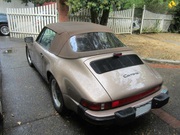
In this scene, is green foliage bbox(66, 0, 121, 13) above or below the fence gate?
above

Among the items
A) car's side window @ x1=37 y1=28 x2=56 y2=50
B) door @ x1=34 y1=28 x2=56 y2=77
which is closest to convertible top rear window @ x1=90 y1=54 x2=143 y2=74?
door @ x1=34 y1=28 x2=56 y2=77

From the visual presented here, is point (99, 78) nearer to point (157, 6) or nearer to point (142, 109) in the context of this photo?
point (142, 109)

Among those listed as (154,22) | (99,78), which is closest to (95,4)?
(99,78)

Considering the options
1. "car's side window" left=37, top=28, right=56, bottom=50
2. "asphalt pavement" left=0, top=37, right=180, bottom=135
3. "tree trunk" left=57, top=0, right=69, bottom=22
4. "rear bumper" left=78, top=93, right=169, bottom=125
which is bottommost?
"asphalt pavement" left=0, top=37, right=180, bottom=135

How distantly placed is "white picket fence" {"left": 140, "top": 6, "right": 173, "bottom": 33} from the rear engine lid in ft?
32.6

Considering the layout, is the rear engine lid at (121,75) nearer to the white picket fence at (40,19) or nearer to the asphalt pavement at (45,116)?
the asphalt pavement at (45,116)

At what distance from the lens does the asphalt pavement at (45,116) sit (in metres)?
2.77

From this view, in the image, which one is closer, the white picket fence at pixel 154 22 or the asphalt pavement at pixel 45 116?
the asphalt pavement at pixel 45 116

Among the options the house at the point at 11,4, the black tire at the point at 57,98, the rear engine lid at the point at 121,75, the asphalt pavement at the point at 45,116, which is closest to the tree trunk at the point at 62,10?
the asphalt pavement at the point at 45,116

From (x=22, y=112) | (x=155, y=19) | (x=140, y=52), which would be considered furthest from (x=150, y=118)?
(x=155, y=19)

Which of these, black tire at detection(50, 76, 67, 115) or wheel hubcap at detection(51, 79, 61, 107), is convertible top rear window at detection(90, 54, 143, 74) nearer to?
black tire at detection(50, 76, 67, 115)

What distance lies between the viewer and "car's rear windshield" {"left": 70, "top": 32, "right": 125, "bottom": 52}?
3.08 metres

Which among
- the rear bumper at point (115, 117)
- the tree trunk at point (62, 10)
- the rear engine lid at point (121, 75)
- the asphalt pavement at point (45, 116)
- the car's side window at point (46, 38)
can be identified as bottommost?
the asphalt pavement at point (45, 116)

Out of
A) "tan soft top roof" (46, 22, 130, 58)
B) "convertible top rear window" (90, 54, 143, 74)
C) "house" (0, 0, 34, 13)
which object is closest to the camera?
"convertible top rear window" (90, 54, 143, 74)
